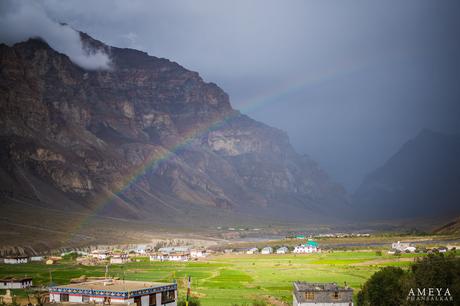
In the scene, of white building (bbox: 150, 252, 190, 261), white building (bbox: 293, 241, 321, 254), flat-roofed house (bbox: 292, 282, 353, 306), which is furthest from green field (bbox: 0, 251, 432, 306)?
white building (bbox: 293, 241, 321, 254)

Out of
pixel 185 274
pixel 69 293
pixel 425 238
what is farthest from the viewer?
pixel 425 238

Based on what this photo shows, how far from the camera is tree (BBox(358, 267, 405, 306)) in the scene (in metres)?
49.2

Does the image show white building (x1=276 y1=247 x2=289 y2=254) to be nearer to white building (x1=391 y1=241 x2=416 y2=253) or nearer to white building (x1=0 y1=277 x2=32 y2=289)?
white building (x1=391 y1=241 x2=416 y2=253)

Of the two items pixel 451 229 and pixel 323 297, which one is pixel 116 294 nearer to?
pixel 323 297

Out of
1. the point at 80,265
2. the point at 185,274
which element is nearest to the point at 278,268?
the point at 185,274

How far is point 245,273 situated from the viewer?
8881cm

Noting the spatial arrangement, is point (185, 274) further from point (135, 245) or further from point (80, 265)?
point (135, 245)

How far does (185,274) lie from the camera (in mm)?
89125

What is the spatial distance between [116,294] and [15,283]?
123 ft

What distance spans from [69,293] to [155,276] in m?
39.8

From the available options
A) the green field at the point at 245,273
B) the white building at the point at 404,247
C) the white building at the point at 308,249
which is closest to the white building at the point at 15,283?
the green field at the point at 245,273

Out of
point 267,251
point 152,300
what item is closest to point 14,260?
point 267,251

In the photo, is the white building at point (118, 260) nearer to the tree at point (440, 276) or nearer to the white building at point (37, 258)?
the white building at point (37, 258)

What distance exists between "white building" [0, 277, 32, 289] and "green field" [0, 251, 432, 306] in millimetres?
3576
